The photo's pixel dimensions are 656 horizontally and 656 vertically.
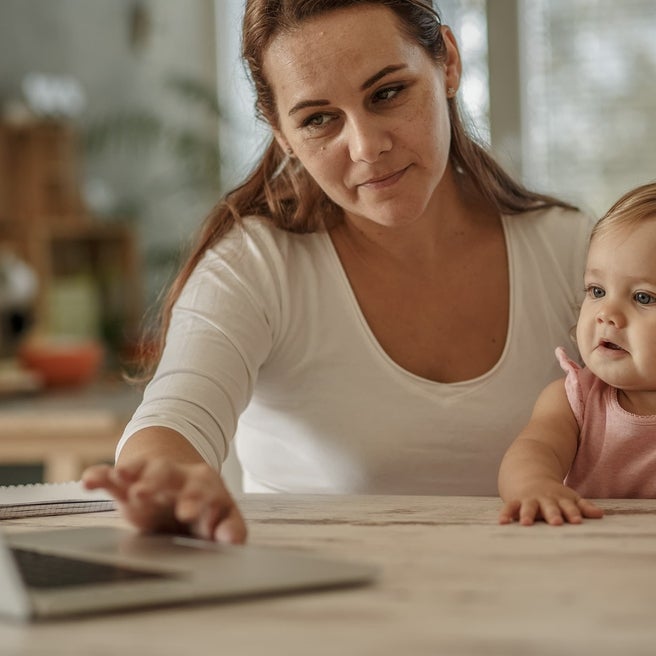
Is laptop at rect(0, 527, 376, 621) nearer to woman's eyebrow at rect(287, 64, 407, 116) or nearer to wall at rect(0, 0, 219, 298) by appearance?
woman's eyebrow at rect(287, 64, 407, 116)

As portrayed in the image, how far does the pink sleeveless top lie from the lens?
1522 mm

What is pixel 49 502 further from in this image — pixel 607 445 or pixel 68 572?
pixel 607 445

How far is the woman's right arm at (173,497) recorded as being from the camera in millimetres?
1108

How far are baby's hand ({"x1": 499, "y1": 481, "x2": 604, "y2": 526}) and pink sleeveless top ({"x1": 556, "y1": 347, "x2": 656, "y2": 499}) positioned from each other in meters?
0.25

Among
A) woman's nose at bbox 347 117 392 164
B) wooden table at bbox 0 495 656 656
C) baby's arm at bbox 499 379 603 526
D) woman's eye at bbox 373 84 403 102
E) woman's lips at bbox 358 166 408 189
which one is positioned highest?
woman's eye at bbox 373 84 403 102

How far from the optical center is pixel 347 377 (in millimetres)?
1872

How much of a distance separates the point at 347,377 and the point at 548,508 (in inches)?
26.4

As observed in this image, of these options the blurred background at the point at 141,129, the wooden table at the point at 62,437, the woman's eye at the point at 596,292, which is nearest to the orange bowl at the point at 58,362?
the wooden table at the point at 62,437

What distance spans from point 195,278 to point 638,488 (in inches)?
27.4

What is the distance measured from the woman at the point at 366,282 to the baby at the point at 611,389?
278 millimetres

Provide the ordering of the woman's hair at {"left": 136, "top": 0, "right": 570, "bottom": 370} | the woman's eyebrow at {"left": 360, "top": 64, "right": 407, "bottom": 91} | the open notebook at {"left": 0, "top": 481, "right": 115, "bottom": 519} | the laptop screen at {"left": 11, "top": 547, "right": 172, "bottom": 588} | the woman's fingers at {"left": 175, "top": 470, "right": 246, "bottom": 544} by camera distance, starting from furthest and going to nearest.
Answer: the woman's hair at {"left": 136, "top": 0, "right": 570, "bottom": 370} < the woman's eyebrow at {"left": 360, "top": 64, "right": 407, "bottom": 91} < the open notebook at {"left": 0, "top": 481, "right": 115, "bottom": 519} < the woman's fingers at {"left": 175, "top": 470, "right": 246, "bottom": 544} < the laptop screen at {"left": 11, "top": 547, "right": 172, "bottom": 588}

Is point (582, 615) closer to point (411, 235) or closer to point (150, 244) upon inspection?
point (411, 235)

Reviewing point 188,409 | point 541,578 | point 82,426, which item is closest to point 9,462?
point 82,426

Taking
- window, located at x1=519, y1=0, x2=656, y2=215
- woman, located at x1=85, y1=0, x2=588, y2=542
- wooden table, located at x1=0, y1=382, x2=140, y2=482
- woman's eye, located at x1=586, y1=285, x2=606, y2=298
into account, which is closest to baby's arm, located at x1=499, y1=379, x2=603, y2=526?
woman's eye, located at x1=586, y1=285, x2=606, y2=298
